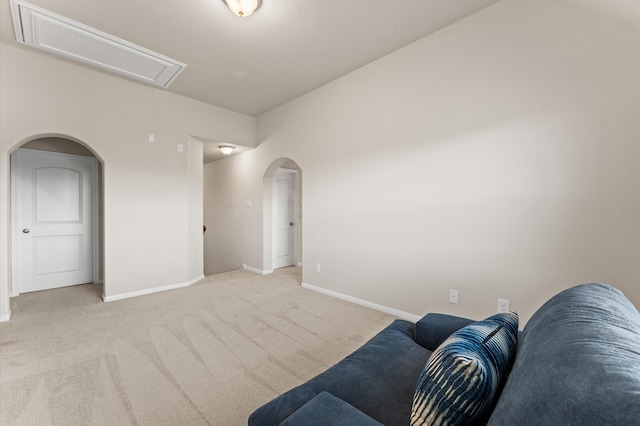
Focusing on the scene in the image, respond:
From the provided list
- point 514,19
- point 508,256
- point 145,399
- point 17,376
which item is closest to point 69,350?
point 17,376

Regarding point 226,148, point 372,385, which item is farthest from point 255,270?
point 372,385

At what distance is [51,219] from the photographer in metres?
3.98

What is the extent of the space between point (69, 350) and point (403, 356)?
279 cm

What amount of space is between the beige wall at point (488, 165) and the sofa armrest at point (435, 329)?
1131mm

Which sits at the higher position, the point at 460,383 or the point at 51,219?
the point at 51,219

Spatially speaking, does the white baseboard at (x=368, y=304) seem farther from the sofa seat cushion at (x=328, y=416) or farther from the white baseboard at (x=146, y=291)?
the sofa seat cushion at (x=328, y=416)

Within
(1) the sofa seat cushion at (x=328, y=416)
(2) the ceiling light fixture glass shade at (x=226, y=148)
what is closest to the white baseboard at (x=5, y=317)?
(2) the ceiling light fixture glass shade at (x=226, y=148)

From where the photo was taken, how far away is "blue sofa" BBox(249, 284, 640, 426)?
1.58 feet

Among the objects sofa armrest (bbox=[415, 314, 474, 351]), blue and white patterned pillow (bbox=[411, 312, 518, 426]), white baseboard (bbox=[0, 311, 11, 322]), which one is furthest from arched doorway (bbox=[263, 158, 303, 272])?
blue and white patterned pillow (bbox=[411, 312, 518, 426])

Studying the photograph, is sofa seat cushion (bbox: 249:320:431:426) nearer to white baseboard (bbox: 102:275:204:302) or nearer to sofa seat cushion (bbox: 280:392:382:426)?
sofa seat cushion (bbox: 280:392:382:426)

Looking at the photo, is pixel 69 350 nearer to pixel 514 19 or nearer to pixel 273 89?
pixel 273 89

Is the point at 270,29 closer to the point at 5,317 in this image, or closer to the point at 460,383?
the point at 460,383

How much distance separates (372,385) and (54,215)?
520 centimetres

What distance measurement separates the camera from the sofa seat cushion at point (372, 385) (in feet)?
3.20
